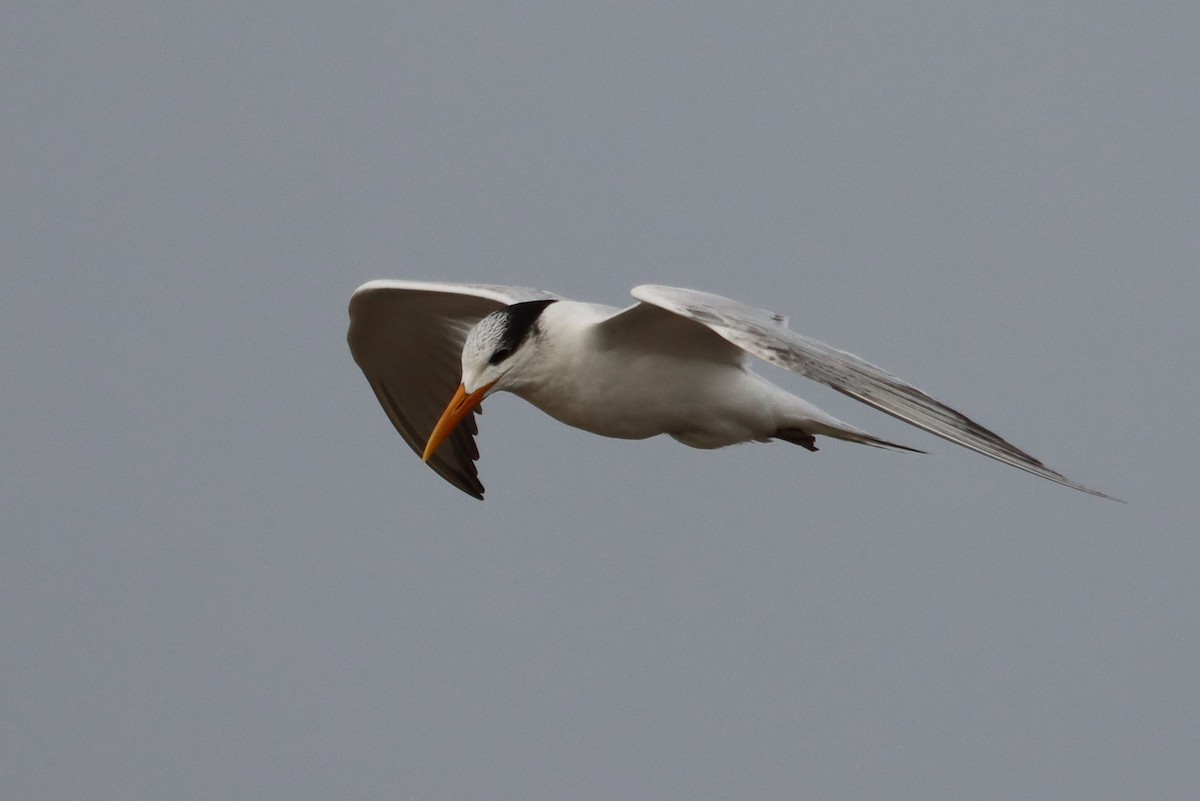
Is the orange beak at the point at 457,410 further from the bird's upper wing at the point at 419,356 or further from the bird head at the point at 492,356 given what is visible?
the bird's upper wing at the point at 419,356

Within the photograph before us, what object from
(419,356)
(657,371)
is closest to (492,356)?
(657,371)

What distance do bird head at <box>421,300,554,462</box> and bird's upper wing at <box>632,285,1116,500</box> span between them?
848mm

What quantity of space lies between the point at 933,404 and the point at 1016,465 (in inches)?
19.6

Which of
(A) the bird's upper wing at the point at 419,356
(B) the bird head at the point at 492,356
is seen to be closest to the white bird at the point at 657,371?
(B) the bird head at the point at 492,356

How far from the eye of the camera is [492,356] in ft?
23.9

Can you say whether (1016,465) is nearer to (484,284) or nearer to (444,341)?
(484,284)

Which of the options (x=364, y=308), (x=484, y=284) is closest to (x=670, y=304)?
(x=484, y=284)

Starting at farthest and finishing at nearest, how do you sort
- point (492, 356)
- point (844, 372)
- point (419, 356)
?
1. point (419, 356)
2. point (492, 356)
3. point (844, 372)

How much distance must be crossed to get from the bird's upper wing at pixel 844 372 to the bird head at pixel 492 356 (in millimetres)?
848

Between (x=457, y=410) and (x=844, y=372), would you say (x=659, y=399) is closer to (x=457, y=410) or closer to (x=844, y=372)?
(x=457, y=410)

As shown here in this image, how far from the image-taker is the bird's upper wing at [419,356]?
9008mm

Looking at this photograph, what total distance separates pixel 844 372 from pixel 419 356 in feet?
12.4

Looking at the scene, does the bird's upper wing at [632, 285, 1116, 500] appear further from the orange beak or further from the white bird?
the orange beak

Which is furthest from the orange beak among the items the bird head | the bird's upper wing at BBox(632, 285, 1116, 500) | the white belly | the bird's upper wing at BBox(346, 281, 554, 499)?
the bird's upper wing at BBox(346, 281, 554, 499)
